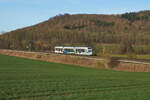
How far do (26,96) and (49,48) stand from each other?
10864 cm

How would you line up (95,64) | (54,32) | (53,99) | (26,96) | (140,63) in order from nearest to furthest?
(53,99), (26,96), (140,63), (95,64), (54,32)

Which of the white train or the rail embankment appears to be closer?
the rail embankment

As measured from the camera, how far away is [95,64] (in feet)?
167

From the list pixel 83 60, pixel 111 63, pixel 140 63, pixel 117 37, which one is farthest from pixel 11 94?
pixel 117 37

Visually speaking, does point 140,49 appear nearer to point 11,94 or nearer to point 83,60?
point 83,60

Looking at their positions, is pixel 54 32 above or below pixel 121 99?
above

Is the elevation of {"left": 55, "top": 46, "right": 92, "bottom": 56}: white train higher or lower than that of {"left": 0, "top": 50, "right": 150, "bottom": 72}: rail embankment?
higher

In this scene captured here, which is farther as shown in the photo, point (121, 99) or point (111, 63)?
point (111, 63)

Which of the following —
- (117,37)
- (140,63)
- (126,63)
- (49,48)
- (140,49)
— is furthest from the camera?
(117,37)

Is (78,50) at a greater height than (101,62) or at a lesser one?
greater

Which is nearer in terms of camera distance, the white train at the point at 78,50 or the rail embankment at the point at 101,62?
the rail embankment at the point at 101,62

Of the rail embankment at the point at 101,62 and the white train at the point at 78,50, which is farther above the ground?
the white train at the point at 78,50

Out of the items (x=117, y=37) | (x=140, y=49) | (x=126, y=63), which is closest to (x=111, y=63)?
(x=126, y=63)

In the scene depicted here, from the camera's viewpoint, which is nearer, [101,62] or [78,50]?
[101,62]
